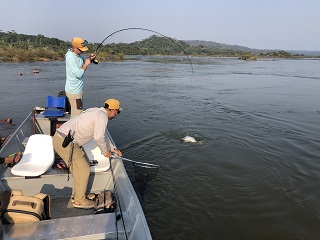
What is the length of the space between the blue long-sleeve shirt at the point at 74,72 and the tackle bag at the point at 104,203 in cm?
254

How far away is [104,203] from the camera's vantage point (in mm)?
4074

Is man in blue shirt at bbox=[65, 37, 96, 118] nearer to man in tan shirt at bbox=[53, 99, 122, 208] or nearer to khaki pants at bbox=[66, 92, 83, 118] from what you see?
khaki pants at bbox=[66, 92, 83, 118]

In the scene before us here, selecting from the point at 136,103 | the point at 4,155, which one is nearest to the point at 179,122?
the point at 136,103

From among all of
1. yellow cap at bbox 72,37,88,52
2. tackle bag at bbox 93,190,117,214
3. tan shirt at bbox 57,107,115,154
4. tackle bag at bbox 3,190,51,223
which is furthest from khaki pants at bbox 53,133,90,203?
yellow cap at bbox 72,37,88,52

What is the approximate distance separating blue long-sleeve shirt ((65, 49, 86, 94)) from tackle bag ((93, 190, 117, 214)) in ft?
8.34

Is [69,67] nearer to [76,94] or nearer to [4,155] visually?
[76,94]

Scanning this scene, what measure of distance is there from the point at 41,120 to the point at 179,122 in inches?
226

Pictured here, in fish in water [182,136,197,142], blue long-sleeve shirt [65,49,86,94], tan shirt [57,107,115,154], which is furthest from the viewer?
fish in water [182,136,197,142]

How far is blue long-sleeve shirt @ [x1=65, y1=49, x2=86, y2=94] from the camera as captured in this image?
17.5 feet

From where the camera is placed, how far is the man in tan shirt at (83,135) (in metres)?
3.71

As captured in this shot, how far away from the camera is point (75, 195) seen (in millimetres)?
4137

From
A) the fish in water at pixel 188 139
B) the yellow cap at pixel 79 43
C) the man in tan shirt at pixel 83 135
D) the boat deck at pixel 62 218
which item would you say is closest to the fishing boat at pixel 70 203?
the boat deck at pixel 62 218

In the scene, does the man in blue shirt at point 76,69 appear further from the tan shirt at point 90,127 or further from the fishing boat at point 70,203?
the tan shirt at point 90,127

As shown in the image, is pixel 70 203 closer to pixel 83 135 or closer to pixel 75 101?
pixel 83 135
